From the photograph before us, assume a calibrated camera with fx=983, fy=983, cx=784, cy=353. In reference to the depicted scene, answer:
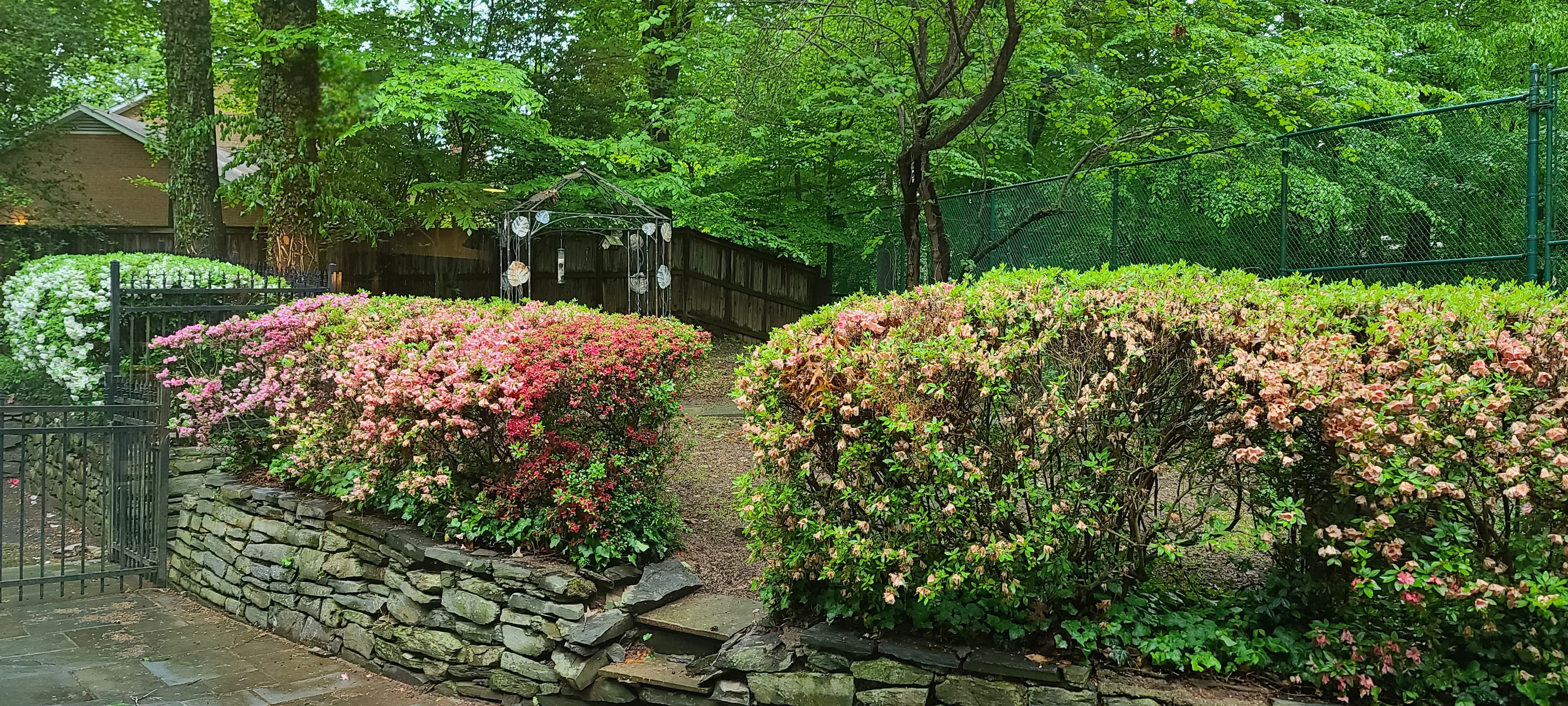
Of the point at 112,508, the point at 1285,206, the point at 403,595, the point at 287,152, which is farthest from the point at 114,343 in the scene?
the point at 1285,206

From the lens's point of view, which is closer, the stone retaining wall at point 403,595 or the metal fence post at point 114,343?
the stone retaining wall at point 403,595

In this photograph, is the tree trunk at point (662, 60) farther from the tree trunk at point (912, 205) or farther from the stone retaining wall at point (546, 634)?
the stone retaining wall at point (546, 634)

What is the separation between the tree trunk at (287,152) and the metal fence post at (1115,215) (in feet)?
26.3

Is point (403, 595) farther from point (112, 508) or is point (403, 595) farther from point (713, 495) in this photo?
point (112, 508)

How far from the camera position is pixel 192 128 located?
34.7 feet

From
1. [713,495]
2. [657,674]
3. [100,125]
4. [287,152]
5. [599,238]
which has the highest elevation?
[100,125]

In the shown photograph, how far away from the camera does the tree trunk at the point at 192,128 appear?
10617 millimetres

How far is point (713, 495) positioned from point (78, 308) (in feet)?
19.5

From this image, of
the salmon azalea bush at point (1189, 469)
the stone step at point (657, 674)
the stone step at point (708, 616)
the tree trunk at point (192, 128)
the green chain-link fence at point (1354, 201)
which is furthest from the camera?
the tree trunk at point (192, 128)

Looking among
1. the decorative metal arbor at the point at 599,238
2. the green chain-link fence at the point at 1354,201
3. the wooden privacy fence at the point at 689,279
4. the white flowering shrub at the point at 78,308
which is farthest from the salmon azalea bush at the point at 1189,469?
the wooden privacy fence at the point at 689,279

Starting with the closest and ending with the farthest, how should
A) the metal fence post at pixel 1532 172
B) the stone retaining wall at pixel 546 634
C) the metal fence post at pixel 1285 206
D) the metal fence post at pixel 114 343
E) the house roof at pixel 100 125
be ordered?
the stone retaining wall at pixel 546 634 → the metal fence post at pixel 1532 172 → the metal fence post at pixel 114 343 → the metal fence post at pixel 1285 206 → the house roof at pixel 100 125

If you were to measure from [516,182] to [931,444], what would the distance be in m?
11.5

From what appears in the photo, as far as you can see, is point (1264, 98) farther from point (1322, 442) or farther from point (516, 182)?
point (516, 182)

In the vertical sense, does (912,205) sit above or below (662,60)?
below
